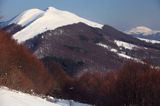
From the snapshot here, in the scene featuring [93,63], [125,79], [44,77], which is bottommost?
[93,63]

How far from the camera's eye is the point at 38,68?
5684 cm

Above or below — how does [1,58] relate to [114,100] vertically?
above

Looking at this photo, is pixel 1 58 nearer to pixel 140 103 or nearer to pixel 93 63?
pixel 140 103

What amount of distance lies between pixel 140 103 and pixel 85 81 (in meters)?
43.9

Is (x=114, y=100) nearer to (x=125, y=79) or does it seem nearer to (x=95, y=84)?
(x=125, y=79)

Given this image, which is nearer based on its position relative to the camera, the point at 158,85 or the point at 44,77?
the point at 158,85

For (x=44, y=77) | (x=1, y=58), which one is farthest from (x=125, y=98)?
(x=44, y=77)

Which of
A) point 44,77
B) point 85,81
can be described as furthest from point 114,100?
point 85,81

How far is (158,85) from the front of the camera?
132 feet

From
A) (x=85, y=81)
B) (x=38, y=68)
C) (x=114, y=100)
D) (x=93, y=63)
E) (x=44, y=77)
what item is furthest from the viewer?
(x=93, y=63)

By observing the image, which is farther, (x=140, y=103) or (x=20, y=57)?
(x=20, y=57)

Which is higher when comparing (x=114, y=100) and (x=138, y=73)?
(x=138, y=73)

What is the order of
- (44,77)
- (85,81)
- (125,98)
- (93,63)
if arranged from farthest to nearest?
1. (93,63)
2. (85,81)
3. (44,77)
4. (125,98)

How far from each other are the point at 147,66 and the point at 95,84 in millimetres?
29401
